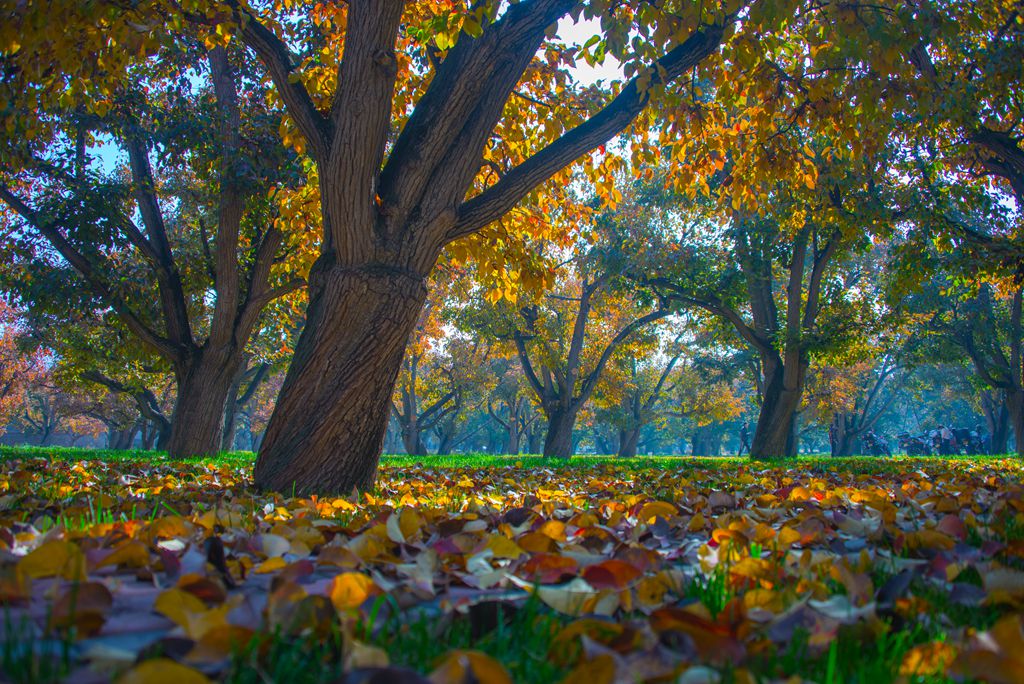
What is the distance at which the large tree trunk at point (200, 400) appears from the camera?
36.2ft

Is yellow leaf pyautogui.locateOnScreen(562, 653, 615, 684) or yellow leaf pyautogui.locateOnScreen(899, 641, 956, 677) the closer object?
yellow leaf pyautogui.locateOnScreen(562, 653, 615, 684)

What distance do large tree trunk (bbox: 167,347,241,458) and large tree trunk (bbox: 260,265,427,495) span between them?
715 cm

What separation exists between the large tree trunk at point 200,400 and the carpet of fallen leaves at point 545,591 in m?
8.80

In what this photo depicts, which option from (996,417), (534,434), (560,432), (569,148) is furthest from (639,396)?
(569,148)

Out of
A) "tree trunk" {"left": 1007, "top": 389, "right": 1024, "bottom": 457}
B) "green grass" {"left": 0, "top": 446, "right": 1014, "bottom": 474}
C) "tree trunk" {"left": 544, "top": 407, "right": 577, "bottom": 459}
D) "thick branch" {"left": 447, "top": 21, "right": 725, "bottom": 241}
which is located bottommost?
"green grass" {"left": 0, "top": 446, "right": 1014, "bottom": 474}

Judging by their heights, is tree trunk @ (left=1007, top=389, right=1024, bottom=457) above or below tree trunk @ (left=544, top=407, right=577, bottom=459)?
above

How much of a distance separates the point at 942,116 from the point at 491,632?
336 inches

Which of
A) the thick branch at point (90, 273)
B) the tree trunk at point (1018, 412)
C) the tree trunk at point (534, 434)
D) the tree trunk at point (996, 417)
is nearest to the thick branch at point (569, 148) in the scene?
the thick branch at point (90, 273)

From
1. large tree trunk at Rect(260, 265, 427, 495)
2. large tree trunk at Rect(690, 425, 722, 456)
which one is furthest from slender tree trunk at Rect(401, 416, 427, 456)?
large tree trunk at Rect(690, 425, 722, 456)

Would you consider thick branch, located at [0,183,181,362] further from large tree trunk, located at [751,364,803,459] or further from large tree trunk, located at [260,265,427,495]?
large tree trunk, located at [751,364,803,459]

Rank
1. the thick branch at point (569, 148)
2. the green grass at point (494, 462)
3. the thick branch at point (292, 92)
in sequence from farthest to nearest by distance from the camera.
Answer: the green grass at point (494, 462), the thick branch at point (569, 148), the thick branch at point (292, 92)

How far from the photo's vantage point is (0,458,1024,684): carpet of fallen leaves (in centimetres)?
108

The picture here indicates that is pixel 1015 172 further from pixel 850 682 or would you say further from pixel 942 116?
pixel 850 682

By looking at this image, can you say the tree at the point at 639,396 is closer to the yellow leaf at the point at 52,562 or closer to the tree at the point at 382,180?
the tree at the point at 382,180
